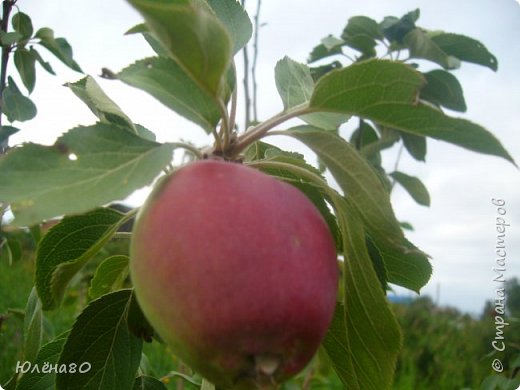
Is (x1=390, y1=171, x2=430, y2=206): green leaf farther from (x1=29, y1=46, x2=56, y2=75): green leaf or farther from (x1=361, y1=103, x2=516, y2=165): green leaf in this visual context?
(x1=361, y1=103, x2=516, y2=165): green leaf

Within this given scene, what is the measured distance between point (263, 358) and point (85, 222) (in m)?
0.33

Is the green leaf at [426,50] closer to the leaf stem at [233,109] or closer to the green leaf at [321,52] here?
the green leaf at [321,52]

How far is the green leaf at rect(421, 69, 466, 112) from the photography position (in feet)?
5.76

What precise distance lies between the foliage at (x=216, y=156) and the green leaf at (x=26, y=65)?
42.5 inches

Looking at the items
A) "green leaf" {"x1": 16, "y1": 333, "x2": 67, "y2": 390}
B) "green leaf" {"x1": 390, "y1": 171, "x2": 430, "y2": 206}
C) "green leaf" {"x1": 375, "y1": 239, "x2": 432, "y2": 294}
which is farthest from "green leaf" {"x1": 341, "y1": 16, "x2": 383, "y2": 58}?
"green leaf" {"x1": 16, "y1": 333, "x2": 67, "y2": 390}

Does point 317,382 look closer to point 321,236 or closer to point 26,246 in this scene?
point 321,236

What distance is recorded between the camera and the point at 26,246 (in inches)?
197

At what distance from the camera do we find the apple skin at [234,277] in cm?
47

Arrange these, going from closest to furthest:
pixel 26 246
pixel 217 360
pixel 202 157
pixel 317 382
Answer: pixel 217 360 < pixel 202 157 < pixel 317 382 < pixel 26 246

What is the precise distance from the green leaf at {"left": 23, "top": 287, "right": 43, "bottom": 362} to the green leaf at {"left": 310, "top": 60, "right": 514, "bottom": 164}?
0.60 meters

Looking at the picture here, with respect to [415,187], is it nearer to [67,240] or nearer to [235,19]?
[235,19]

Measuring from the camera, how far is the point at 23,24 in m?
1.75

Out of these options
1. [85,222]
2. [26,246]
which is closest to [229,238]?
[85,222]

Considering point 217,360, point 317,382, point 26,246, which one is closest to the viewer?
point 217,360
